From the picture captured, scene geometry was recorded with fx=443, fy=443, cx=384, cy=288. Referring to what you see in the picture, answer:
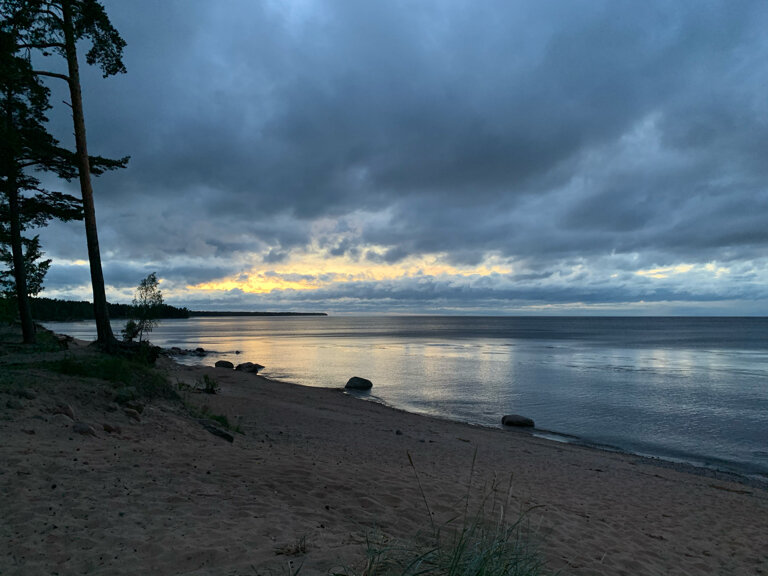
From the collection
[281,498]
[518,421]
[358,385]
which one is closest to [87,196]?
[281,498]

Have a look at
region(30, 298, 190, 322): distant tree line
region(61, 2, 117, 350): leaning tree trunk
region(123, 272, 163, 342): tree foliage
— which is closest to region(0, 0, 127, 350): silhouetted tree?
region(61, 2, 117, 350): leaning tree trunk

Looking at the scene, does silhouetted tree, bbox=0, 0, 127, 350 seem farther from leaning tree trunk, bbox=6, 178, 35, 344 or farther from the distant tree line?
the distant tree line

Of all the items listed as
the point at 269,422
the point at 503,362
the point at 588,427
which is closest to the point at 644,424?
the point at 588,427

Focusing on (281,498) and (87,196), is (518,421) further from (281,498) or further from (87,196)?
(87,196)

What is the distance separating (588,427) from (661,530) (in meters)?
13.7

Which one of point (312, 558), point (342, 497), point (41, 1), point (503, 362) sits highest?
point (41, 1)

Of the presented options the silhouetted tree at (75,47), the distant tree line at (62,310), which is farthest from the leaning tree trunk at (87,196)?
the distant tree line at (62,310)

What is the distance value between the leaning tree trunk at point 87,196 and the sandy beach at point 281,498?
6.13ft

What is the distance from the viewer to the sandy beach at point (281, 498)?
4.69 metres

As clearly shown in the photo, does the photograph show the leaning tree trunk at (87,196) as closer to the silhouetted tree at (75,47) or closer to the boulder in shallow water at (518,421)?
A: the silhouetted tree at (75,47)

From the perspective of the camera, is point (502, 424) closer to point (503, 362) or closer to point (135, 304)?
point (135, 304)

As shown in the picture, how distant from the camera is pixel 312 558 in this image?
4.51 metres

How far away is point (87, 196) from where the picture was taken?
1529 cm

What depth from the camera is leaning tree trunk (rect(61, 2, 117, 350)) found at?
14820 mm
